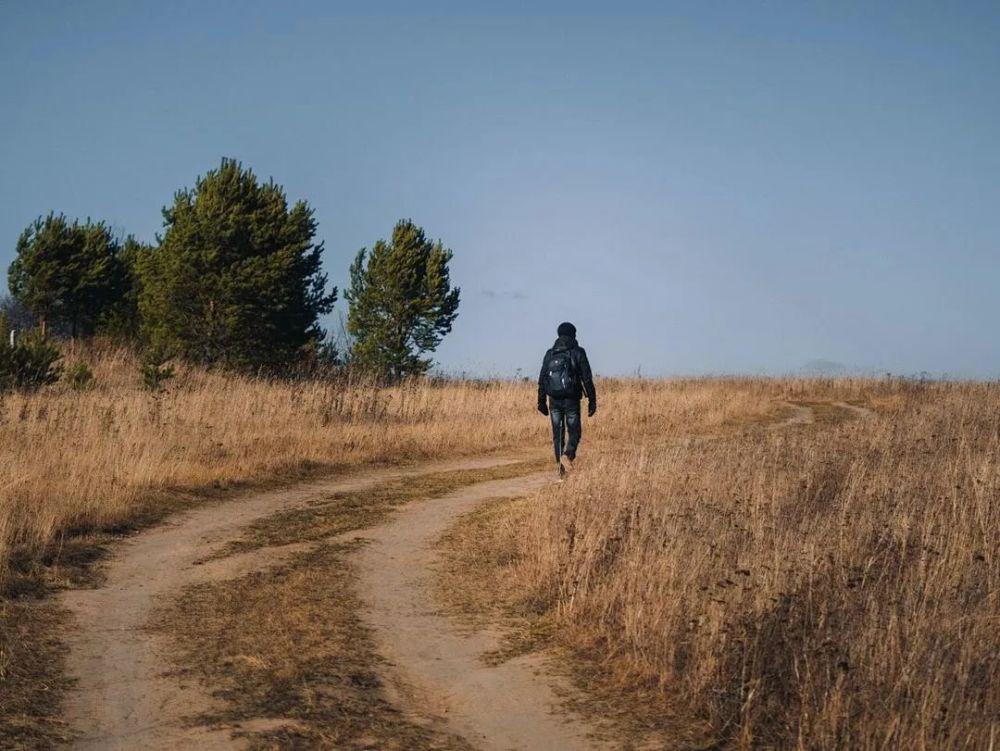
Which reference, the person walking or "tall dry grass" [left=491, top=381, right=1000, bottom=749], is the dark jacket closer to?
the person walking

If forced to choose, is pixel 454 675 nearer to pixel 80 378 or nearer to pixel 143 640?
pixel 143 640

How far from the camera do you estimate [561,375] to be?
13023 millimetres

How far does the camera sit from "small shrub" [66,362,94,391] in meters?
19.5

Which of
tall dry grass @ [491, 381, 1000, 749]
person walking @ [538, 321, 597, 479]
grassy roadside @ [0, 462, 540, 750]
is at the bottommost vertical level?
grassy roadside @ [0, 462, 540, 750]

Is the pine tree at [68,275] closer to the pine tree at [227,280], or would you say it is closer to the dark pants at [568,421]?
the pine tree at [227,280]

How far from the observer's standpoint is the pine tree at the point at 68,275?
40812mm

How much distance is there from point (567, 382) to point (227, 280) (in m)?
21.1

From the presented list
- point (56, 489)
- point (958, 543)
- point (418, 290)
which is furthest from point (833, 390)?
point (56, 489)

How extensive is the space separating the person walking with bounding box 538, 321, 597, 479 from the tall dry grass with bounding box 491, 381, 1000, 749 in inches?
52.2

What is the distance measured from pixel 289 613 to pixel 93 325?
41.6m

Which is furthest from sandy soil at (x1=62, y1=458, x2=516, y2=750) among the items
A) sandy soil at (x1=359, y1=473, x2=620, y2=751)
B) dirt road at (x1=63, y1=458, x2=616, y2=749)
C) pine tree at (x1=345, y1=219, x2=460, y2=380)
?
pine tree at (x1=345, y1=219, x2=460, y2=380)

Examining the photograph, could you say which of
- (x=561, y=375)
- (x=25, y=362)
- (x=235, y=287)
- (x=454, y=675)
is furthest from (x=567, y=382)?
(x=235, y=287)

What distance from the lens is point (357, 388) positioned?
23.5 meters

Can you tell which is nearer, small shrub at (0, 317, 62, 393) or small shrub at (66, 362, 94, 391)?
small shrub at (0, 317, 62, 393)
